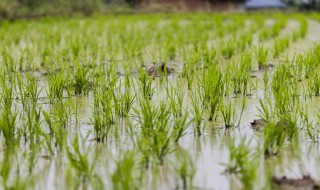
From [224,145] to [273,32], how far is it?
616 cm

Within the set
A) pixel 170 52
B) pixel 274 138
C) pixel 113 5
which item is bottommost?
pixel 274 138

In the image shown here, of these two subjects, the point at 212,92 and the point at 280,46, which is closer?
the point at 212,92

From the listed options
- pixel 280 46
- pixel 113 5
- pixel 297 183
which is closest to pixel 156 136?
pixel 297 183

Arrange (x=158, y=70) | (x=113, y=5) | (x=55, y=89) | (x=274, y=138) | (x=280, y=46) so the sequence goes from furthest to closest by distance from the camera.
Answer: (x=113, y=5) < (x=280, y=46) < (x=158, y=70) < (x=55, y=89) < (x=274, y=138)

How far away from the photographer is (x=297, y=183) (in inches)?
83.5

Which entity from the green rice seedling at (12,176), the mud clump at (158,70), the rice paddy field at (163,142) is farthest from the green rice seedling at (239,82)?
the green rice seedling at (12,176)

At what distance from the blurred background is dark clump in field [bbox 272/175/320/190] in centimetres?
1188

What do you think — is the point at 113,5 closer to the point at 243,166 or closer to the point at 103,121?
the point at 103,121

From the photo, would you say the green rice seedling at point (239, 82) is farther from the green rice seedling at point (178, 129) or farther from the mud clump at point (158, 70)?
the green rice seedling at point (178, 129)

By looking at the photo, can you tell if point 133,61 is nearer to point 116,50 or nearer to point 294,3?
point 116,50

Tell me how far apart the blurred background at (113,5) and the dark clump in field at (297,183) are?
39.0 ft

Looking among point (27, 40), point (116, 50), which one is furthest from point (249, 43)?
point (27, 40)

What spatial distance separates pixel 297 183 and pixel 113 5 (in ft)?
61.1

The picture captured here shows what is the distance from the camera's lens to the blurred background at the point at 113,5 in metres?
15.3
